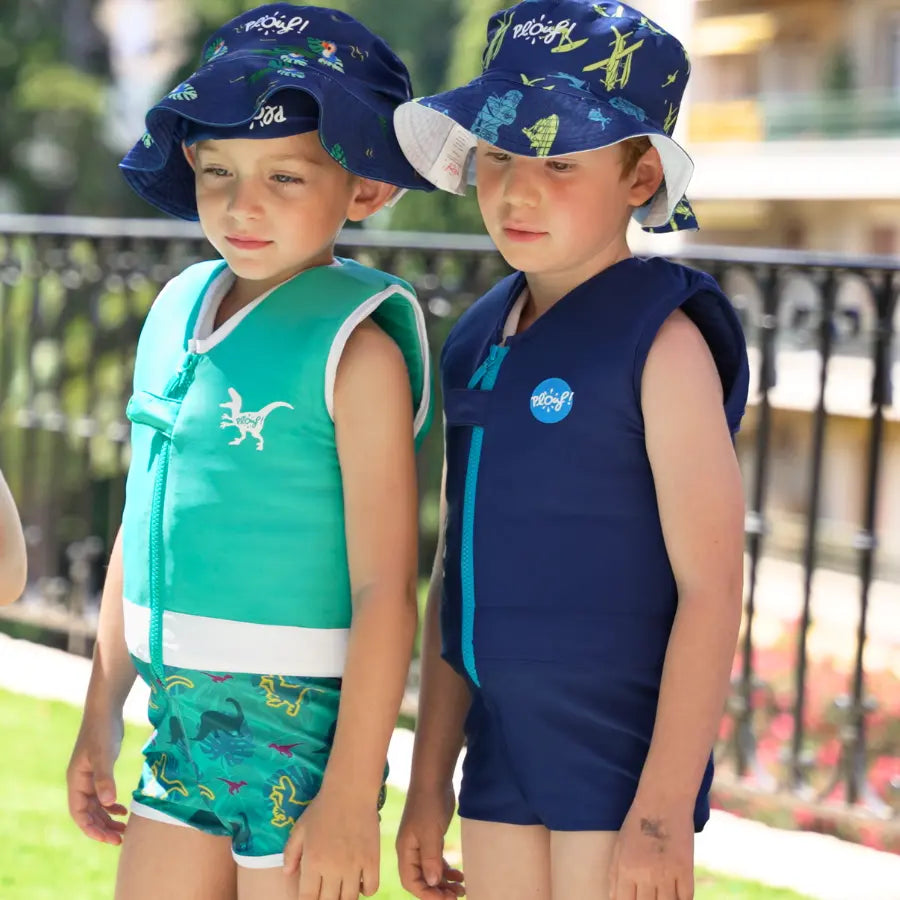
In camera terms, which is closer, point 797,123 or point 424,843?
point 424,843

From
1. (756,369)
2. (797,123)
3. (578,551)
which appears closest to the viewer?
(578,551)

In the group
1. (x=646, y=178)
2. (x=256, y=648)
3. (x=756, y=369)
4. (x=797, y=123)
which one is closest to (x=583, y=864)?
(x=256, y=648)

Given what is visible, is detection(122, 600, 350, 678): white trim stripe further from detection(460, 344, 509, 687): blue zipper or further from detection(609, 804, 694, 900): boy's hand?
detection(609, 804, 694, 900): boy's hand

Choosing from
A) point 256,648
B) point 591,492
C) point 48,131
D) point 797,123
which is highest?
point 797,123

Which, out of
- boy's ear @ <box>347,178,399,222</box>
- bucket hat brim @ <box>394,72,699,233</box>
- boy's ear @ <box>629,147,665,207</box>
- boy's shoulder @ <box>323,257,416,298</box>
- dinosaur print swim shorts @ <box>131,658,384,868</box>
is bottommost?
dinosaur print swim shorts @ <box>131,658,384,868</box>

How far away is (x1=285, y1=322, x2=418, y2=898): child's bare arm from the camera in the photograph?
1777 millimetres

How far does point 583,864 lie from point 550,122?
34.0 inches

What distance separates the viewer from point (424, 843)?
6.34 feet

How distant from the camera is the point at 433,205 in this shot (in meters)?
18.8

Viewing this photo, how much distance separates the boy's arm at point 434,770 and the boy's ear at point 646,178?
42 cm

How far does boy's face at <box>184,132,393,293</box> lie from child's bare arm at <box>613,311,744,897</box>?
0.49m

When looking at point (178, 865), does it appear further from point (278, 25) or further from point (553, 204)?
point (278, 25)

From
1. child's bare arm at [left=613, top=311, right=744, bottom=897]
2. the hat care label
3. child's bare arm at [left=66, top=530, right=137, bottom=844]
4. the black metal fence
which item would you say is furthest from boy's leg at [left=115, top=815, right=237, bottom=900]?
the black metal fence

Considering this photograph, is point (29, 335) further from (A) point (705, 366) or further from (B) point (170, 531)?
(A) point (705, 366)
